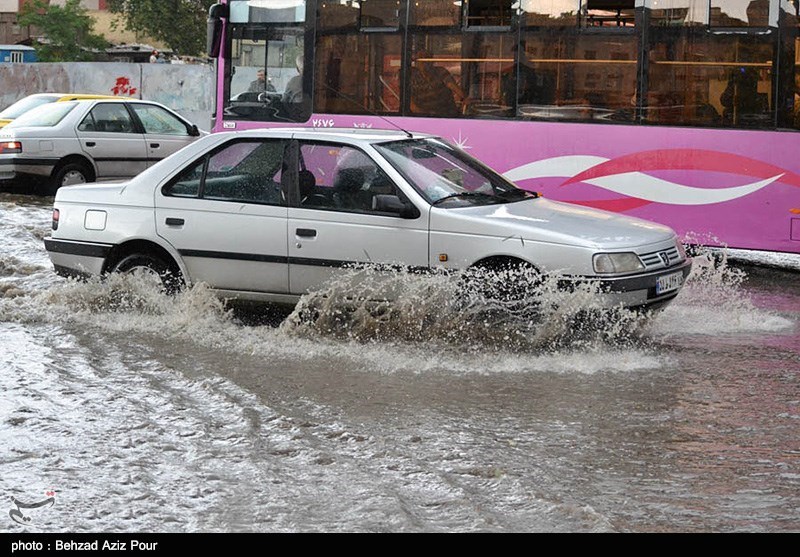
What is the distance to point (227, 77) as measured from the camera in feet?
47.7

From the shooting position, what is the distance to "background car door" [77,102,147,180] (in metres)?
18.2

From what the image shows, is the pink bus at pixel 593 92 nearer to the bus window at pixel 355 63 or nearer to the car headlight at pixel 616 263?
the bus window at pixel 355 63

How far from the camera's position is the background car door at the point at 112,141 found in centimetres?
1819

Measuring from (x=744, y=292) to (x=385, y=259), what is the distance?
14.6 ft

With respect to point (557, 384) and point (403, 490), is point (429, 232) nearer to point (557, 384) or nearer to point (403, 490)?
point (557, 384)

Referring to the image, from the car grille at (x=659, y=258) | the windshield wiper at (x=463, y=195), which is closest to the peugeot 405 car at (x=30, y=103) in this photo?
the windshield wiper at (x=463, y=195)

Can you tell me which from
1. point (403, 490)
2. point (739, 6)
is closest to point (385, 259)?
point (403, 490)

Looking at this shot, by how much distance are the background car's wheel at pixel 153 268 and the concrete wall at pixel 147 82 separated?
2304 cm

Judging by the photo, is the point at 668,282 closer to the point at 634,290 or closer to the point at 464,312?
the point at 634,290

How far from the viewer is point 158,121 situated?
19.0 metres

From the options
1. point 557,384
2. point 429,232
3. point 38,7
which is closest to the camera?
point 557,384

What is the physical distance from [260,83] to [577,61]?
3875 mm

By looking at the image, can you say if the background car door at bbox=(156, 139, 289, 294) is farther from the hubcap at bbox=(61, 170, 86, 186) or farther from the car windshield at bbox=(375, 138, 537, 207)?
the hubcap at bbox=(61, 170, 86, 186)

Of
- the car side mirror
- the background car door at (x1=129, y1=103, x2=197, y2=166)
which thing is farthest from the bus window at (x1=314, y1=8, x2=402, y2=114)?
the background car door at (x1=129, y1=103, x2=197, y2=166)
